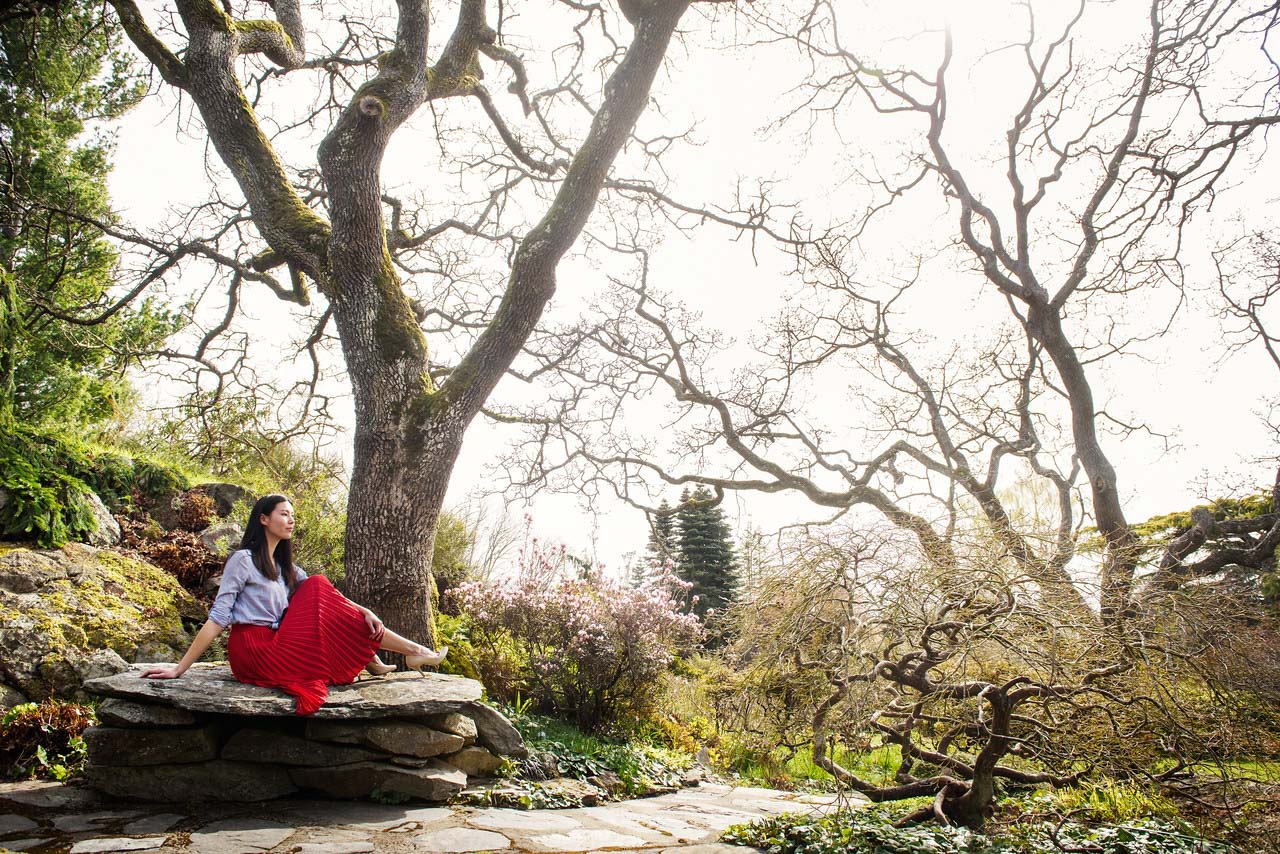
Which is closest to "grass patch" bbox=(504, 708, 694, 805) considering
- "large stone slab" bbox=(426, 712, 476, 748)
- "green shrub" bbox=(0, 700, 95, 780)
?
"large stone slab" bbox=(426, 712, 476, 748)

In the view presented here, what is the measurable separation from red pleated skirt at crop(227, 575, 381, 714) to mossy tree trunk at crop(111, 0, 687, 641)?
0.78m

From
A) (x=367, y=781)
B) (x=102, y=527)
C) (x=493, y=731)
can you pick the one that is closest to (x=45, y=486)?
(x=102, y=527)

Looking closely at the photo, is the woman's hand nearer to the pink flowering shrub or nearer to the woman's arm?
the woman's arm

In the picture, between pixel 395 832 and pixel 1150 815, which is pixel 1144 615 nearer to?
pixel 1150 815

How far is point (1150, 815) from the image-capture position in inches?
154

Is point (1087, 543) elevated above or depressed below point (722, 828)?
above

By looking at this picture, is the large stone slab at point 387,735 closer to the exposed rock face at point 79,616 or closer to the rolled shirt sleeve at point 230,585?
the rolled shirt sleeve at point 230,585

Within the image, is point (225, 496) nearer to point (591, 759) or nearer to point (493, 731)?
point (493, 731)

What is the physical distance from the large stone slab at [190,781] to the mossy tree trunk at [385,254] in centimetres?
132

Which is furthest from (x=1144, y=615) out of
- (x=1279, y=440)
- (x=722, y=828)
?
(x=1279, y=440)

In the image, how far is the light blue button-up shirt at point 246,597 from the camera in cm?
374

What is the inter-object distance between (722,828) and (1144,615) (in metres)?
2.76

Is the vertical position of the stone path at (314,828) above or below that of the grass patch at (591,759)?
above

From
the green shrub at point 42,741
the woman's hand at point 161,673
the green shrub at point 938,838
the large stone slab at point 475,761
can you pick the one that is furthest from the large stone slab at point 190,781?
the green shrub at point 938,838
